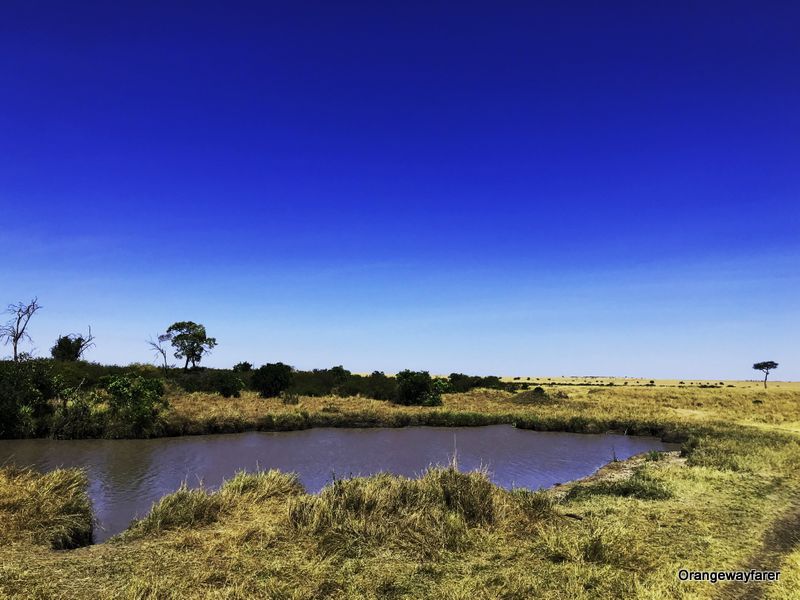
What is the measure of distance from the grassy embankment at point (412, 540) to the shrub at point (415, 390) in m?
27.4

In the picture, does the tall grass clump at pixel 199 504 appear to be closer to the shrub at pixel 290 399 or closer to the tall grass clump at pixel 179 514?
the tall grass clump at pixel 179 514

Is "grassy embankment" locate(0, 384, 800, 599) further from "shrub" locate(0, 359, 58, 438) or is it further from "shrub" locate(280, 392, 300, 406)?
"shrub" locate(280, 392, 300, 406)

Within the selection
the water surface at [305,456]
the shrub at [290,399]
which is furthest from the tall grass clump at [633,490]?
the shrub at [290,399]

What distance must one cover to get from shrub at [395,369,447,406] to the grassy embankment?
1079 inches

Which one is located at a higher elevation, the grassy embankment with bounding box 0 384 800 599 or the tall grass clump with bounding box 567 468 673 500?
the grassy embankment with bounding box 0 384 800 599

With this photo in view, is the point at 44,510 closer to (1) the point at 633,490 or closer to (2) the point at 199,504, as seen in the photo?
(2) the point at 199,504

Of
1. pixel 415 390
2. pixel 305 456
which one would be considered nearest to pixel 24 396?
pixel 305 456

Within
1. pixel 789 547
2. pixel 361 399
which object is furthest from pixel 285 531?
pixel 361 399

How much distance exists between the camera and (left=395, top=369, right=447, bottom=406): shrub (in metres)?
41.7

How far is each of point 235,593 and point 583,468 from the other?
59.7ft

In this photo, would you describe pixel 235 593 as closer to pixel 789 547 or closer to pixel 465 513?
pixel 465 513

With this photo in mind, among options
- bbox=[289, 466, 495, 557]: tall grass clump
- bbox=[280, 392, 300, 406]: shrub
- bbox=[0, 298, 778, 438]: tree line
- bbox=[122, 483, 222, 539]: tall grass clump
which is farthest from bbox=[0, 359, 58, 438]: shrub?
bbox=[289, 466, 495, 557]: tall grass clump

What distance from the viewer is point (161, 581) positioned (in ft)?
21.1

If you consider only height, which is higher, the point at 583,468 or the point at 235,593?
the point at 235,593
